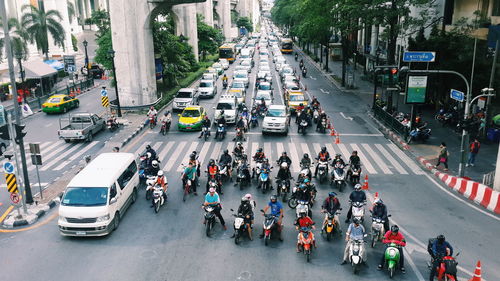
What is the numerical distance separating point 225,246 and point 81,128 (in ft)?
59.7

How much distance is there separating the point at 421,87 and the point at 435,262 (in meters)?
16.8

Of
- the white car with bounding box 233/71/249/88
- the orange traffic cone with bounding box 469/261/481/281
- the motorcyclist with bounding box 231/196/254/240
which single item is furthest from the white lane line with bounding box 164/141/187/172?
the white car with bounding box 233/71/249/88

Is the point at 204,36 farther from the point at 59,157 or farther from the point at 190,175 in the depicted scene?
the point at 190,175

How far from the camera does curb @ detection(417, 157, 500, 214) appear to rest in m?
17.3

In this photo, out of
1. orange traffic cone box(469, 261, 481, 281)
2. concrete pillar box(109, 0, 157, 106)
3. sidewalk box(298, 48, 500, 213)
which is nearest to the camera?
orange traffic cone box(469, 261, 481, 281)

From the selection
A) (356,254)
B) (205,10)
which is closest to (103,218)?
(356,254)

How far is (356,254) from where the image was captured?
12352mm

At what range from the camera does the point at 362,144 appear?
27094mm

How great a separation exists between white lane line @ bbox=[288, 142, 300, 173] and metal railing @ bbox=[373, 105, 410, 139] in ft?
24.0

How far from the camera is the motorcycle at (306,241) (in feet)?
43.0

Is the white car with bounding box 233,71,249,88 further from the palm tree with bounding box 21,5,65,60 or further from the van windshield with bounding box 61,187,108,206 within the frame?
the van windshield with bounding box 61,187,108,206

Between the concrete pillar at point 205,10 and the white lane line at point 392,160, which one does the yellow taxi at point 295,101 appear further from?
the concrete pillar at point 205,10

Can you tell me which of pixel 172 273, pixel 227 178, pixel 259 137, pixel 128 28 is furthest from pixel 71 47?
pixel 172 273

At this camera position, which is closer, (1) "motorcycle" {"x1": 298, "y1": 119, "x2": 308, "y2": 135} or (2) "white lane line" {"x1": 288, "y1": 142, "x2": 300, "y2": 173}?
(2) "white lane line" {"x1": 288, "y1": 142, "x2": 300, "y2": 173}
